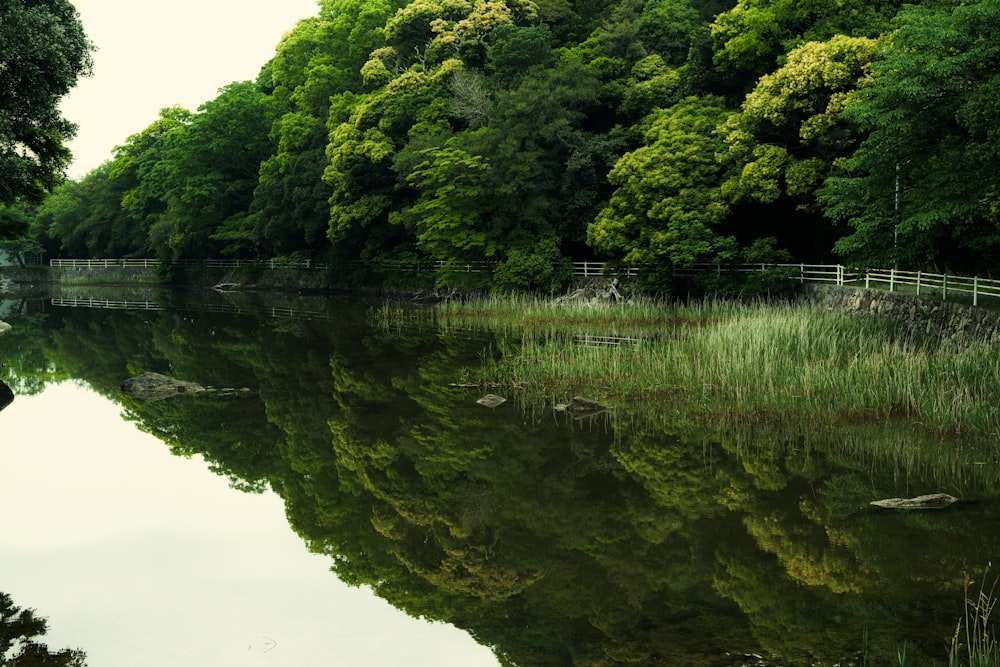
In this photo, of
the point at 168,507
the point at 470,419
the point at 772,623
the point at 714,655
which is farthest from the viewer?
the point at 470,419

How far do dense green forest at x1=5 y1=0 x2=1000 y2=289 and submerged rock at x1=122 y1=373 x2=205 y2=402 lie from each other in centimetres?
1536

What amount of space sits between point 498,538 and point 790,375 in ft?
26.1

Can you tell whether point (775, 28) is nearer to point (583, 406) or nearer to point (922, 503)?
point (583, 406)

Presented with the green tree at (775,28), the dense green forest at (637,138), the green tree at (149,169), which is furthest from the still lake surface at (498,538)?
the green tree at (149,169)

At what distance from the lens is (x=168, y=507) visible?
35.5 feet

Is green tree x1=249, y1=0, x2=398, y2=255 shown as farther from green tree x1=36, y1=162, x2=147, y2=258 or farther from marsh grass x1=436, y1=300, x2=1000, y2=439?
marsh grass x1=436, y1=300, x2=1000, y2=439

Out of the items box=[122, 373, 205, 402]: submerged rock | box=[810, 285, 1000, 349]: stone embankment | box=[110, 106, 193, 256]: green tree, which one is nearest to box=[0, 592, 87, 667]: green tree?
box=[122, 373, 205, 402]: submerged rock

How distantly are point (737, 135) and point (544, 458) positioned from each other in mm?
22907

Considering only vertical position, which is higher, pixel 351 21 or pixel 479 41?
pixel 351 21

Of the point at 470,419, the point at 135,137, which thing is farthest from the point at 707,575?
the point at 135,137

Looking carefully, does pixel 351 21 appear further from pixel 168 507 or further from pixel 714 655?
pixel 714 655

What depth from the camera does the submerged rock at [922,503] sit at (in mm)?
9805

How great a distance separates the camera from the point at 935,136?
1866 centimetres

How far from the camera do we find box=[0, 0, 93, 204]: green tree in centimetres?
1859
